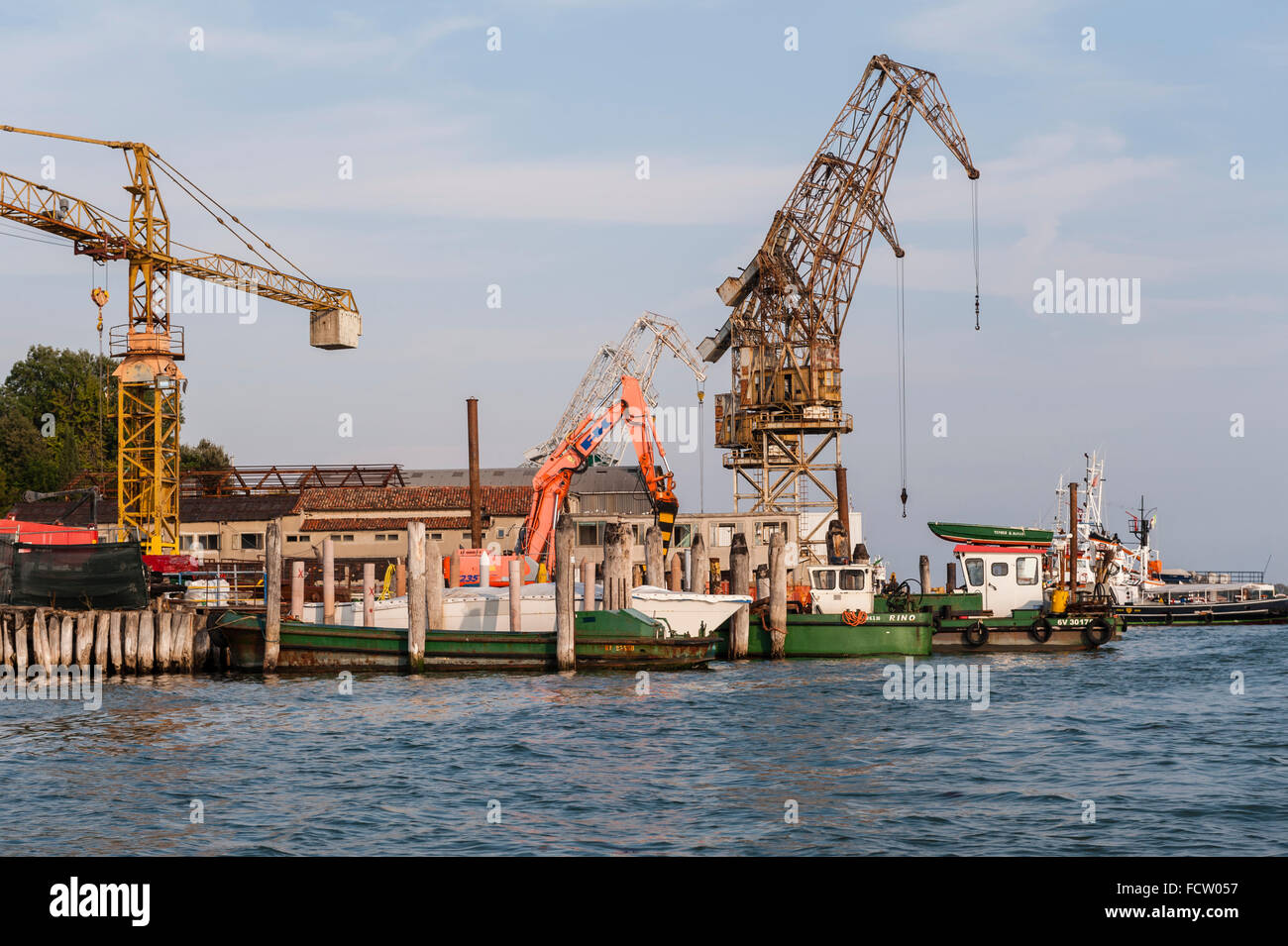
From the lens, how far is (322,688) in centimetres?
3388

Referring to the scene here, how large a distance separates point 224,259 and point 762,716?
176 ft

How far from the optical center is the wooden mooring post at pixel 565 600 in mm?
35250

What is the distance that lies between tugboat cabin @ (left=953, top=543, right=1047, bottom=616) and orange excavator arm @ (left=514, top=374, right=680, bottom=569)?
11.8m

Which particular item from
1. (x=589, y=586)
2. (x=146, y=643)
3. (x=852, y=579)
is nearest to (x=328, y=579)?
(x=146, y=643)

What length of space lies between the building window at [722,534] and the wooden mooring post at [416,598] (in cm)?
3613

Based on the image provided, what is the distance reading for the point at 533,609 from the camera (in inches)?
1607

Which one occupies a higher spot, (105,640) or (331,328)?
(331,328)

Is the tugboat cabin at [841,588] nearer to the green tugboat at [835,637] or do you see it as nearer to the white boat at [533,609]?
the green tugboat at [835,637]

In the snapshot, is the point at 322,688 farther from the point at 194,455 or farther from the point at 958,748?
the point at 194,455

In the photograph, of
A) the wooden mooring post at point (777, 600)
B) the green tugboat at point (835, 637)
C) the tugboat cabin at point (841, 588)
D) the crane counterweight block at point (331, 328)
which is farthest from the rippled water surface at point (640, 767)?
the crane counterweight block at point (331, 328)

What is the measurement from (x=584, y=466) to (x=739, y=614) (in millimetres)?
15028

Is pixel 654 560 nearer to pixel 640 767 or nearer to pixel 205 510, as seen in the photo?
pixel 640 767
